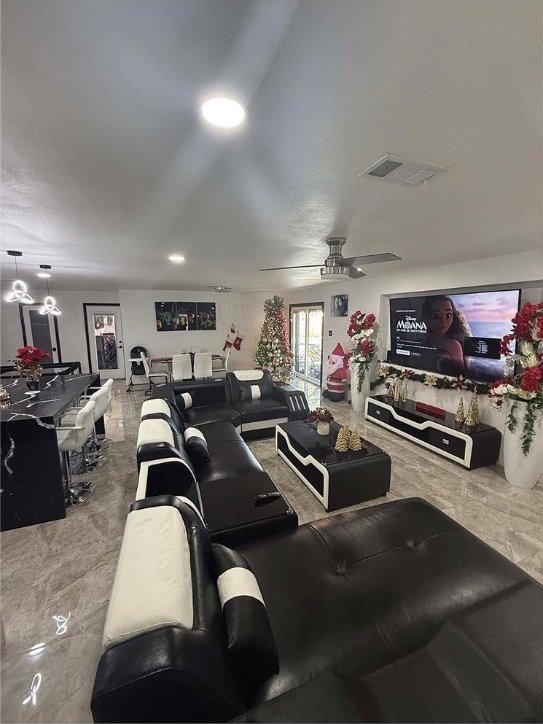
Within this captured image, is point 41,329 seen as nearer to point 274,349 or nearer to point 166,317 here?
Result: point 166,317

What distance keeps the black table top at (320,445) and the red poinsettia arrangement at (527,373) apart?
4.49 feet

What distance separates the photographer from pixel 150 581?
3.20ft

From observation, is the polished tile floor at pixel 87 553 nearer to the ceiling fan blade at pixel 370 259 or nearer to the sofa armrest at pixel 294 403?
the sofa armrest at pixel 294 403

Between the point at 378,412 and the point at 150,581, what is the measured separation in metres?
4.24

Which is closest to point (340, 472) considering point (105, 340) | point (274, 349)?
point (274, 349)

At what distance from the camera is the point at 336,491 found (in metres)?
2.67

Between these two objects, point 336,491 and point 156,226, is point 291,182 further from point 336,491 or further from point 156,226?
point 336,491

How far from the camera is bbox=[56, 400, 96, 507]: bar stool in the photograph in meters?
2.71

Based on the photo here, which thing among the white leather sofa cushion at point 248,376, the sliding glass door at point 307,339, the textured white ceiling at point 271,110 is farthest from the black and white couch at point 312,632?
the sliding glass door at point 307,339

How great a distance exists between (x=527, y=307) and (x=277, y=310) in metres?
4.71

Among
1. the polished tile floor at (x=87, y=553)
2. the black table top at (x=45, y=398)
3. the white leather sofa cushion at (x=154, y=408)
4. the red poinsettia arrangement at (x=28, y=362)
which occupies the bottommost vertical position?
the polished tile floor at (x=87, y=553)

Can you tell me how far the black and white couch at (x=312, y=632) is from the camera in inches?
32.2

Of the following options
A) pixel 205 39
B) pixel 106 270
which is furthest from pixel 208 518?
pixel 106 270

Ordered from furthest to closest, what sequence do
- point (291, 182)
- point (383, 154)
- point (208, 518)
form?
point (208, 518)
point (291, 182)
point (383, 154)
